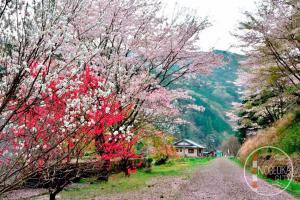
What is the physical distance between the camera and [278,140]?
22.3 meters

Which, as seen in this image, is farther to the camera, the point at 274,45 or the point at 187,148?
the point at 187,148

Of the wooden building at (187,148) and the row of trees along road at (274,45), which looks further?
the wooden building at (187,148)

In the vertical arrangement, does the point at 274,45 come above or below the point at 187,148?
above

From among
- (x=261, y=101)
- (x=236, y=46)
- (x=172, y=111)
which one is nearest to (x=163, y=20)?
(x=172, y=111)

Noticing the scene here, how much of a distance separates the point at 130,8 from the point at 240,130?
39.7m

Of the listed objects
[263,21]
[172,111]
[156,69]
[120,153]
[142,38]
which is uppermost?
[263,21]

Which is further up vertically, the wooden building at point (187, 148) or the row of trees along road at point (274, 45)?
the row of trees along road at point (274, 45)

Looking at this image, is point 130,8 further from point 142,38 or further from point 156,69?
point 156,69

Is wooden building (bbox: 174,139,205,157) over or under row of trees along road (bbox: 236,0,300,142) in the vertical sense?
under

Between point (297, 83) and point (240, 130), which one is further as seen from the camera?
point (240, 130)

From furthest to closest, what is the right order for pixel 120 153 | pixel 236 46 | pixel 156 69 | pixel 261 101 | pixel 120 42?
pixel 261 101 → pixel 236 46 → pixel 156 69 → pixel 120 42 → pixel 120 153

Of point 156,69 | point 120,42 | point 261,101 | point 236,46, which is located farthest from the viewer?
point 261,101

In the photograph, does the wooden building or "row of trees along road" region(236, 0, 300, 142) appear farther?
the wooden building

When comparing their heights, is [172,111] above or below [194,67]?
below
